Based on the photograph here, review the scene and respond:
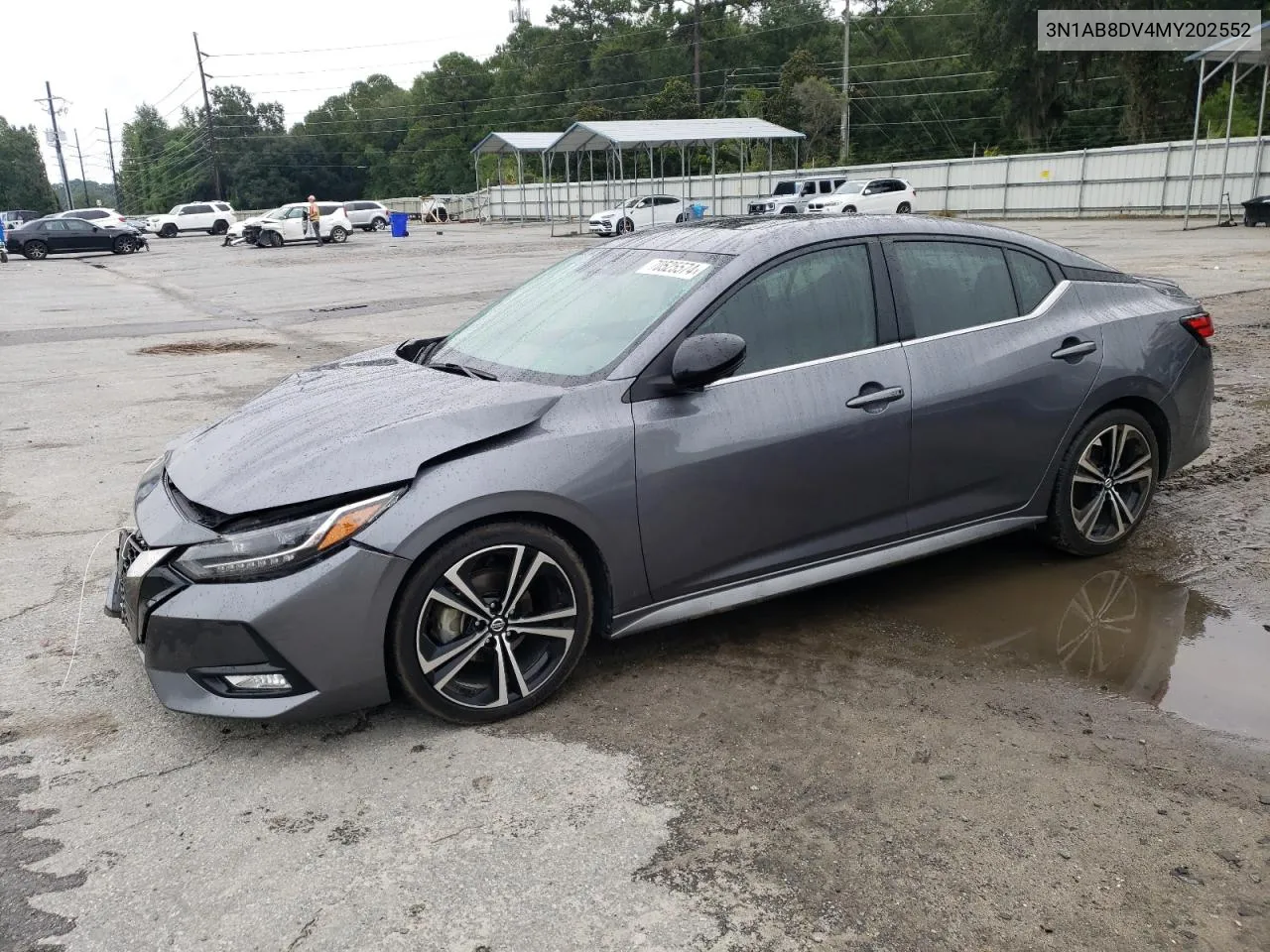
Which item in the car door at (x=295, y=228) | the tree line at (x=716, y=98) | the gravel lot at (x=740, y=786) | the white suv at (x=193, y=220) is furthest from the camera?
the tree line at (x=716, y=98)

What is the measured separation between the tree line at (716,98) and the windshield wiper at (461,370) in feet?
164

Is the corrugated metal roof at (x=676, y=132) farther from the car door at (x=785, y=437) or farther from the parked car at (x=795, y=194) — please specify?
the car door at (x=785, y=437)

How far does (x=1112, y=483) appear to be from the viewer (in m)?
4.76

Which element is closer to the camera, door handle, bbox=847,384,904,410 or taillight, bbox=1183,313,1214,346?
door handle, bbox=847,384,904,410

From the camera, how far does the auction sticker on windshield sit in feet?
13.0

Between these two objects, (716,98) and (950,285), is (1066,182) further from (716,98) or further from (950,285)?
(716,98)

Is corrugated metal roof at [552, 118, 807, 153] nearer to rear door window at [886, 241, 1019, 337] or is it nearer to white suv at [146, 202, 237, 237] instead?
white suv at [146, 202, 237, 237]

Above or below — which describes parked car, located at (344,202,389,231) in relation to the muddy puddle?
above

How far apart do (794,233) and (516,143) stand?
49838 millimetres

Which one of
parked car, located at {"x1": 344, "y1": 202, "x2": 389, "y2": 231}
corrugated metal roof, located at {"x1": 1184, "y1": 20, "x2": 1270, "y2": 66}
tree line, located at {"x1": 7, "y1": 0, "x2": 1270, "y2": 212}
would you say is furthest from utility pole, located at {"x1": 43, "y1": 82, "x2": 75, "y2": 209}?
corrugated metal roof, located at {"x1": 1184, "y1": 20, "x2": 1270, "y2": 66}

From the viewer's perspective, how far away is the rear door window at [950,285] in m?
4.21

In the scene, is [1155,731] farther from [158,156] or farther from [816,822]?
[158,156]

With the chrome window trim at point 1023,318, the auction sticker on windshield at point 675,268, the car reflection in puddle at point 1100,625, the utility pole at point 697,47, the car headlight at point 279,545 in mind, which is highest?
the utility pole at point 697,47

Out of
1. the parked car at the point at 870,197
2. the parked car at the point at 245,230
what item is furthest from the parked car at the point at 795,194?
the parked car at the point at 245,230
